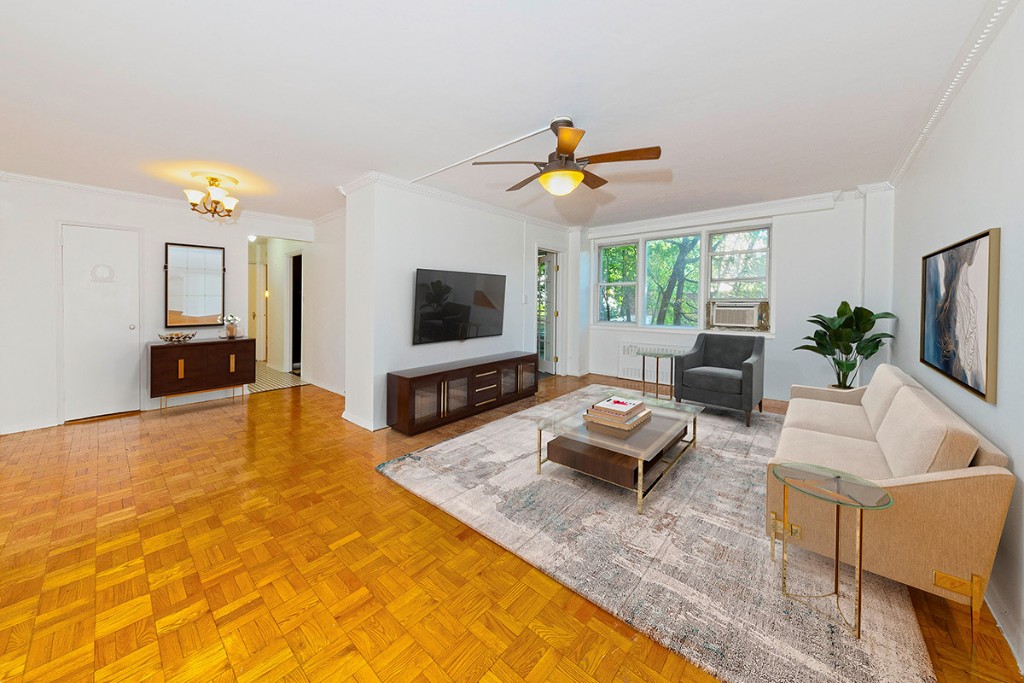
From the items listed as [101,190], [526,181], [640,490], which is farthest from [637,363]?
[101,190]

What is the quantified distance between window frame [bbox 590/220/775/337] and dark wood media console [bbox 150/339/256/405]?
528 cm

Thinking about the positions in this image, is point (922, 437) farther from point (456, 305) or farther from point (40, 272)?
point (40, 272)

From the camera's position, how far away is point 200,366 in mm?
4785

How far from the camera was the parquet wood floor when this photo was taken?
144 cm

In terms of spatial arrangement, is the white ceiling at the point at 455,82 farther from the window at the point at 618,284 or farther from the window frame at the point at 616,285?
the window at the point at 618,284

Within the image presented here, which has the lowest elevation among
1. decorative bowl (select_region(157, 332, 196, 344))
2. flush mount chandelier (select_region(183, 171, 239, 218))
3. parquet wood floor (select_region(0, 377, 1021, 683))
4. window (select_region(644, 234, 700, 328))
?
parquet wood floor (select_region(0, 377, 1021, 683))

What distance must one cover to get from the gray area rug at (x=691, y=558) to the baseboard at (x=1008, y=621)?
11.0 inches

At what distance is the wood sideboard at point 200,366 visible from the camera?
4.49 metres

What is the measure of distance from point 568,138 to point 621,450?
196cm

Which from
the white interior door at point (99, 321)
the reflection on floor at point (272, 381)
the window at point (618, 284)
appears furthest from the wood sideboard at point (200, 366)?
the window at point (618, 284)

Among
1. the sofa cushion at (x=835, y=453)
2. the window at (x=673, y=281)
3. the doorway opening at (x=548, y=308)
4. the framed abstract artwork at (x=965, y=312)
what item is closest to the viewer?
the framed abstract artwork at (x=965, y=312)

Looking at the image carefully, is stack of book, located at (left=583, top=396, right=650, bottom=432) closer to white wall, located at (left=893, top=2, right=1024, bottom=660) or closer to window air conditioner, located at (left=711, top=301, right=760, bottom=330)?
white wall, located at (left=893, top=2, right=1024, bottom=660)

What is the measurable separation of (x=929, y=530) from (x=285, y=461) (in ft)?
12.9

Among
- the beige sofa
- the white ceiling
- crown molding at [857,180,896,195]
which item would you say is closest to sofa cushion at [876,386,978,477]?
the beige sofa
